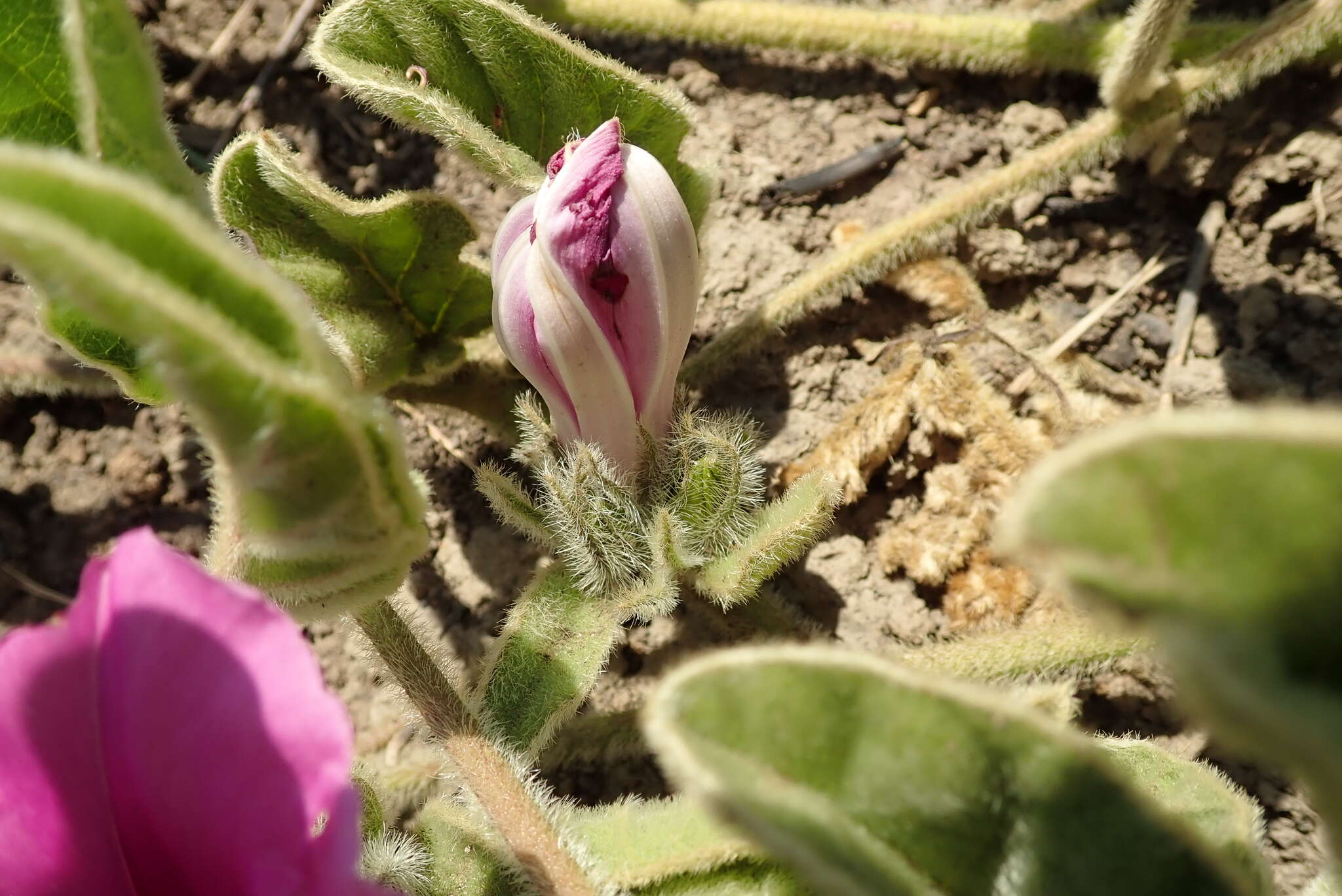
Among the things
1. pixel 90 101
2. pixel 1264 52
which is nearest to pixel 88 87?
pixel 90 101

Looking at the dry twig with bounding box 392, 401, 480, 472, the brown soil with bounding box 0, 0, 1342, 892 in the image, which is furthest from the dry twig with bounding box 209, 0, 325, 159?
the dry twig with bounding box 392, 401, 480, 472

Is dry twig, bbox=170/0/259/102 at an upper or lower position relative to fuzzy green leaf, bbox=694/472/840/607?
upper

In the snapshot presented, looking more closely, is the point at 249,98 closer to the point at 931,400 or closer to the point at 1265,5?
the point at 931,400

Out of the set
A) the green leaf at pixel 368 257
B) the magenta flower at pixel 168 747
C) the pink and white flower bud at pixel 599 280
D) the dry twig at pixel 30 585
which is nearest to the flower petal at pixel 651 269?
the pink and white flower bud at pixel 599 280

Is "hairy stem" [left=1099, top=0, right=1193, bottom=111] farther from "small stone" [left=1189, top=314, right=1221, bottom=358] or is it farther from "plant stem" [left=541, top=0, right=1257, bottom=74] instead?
"small stone" [left=1189, top=314, right=1221, bottom=358]

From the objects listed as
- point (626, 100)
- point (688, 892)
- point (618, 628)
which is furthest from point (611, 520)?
point (626, 100)

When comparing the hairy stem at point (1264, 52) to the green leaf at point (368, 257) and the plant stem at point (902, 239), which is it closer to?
the plant stem at point (902, 239)
